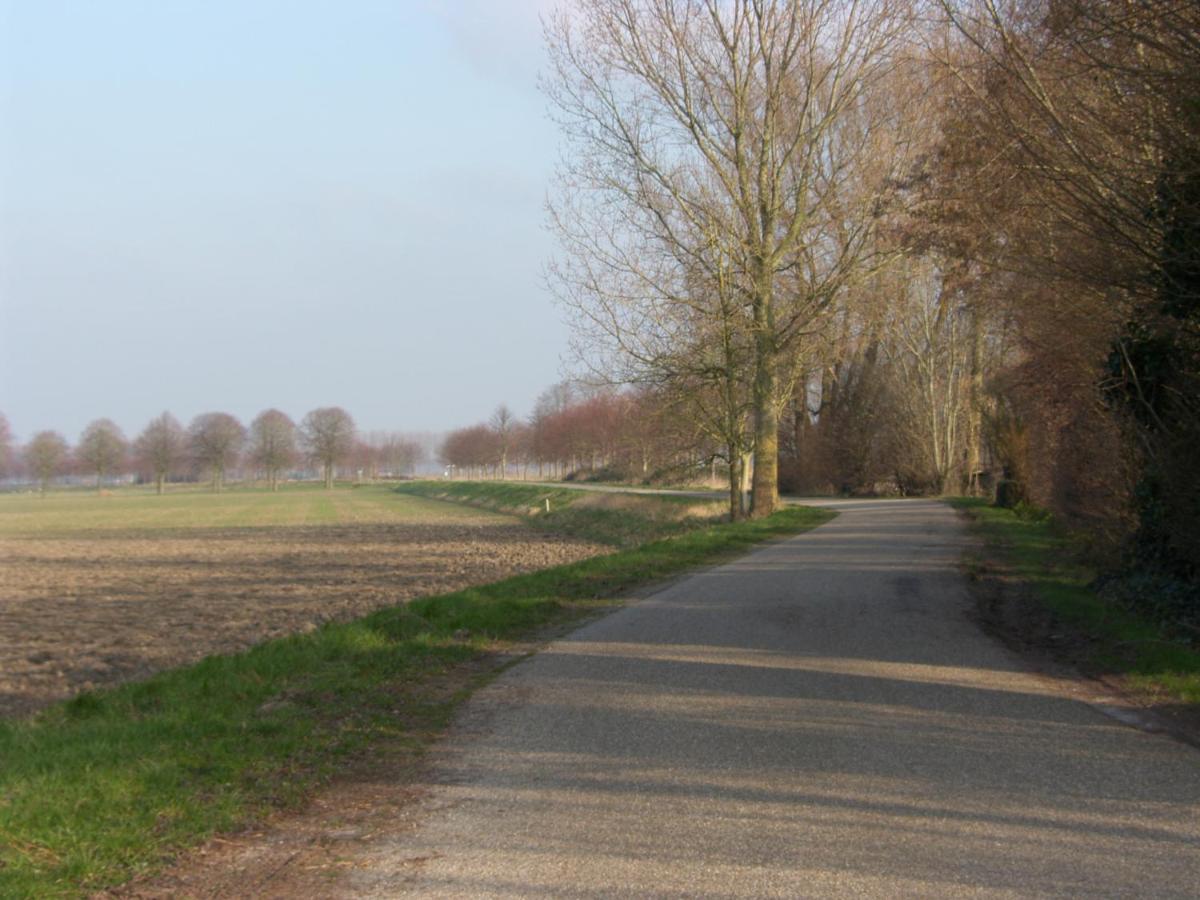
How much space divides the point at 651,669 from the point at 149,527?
53.1 meters

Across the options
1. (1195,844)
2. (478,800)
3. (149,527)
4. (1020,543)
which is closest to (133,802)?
(478,800)

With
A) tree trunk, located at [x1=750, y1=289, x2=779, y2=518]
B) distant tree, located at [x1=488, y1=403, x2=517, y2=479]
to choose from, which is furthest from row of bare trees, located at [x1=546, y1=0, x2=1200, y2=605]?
distant tree, located at [x1=488, y1=403, x2=517, y2=479]

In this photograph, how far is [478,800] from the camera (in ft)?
18.4

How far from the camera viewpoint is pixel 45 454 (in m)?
124

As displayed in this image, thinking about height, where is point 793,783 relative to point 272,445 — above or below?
below

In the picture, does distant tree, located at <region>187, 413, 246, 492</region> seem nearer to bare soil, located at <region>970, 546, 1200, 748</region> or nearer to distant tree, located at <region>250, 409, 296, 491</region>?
distant tree, located at <region>250, 409, 296, 491</region>

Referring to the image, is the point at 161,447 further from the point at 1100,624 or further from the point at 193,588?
the point at 1100,624

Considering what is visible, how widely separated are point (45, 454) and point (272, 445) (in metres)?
31.6

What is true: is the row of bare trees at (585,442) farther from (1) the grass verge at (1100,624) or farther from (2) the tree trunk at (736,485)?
(1) the grass verge at (1100,624)

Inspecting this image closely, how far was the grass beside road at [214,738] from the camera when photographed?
16.3ft

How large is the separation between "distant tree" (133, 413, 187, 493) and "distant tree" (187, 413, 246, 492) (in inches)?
67.4

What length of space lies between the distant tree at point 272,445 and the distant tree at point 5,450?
114 feet

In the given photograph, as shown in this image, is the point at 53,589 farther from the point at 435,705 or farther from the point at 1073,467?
the point at 1073,467

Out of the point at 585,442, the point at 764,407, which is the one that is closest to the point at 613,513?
the point at 764,407
